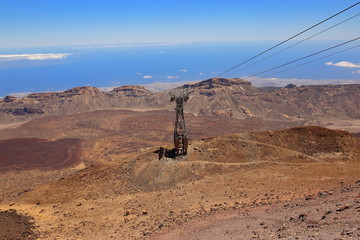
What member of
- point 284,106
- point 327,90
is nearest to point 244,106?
point 284,106

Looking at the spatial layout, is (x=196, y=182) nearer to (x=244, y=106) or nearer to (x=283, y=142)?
(x=283, y=142)

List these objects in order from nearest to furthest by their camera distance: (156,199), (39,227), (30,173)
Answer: (39,227), (156,199), (30,173)

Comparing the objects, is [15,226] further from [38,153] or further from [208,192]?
[38,153]

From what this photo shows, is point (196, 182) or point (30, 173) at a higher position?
point (196, 182)

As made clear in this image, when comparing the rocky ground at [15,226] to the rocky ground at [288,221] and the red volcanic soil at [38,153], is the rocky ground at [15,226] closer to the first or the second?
the rocky ground at [288,221]

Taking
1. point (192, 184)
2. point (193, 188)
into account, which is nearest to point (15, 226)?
point (193, 188)

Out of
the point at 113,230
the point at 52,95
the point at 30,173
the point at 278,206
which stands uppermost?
the point at 52,95

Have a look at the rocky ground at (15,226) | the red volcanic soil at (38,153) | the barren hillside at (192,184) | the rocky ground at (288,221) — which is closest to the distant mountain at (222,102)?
the red volcanic soil at (38,153)
